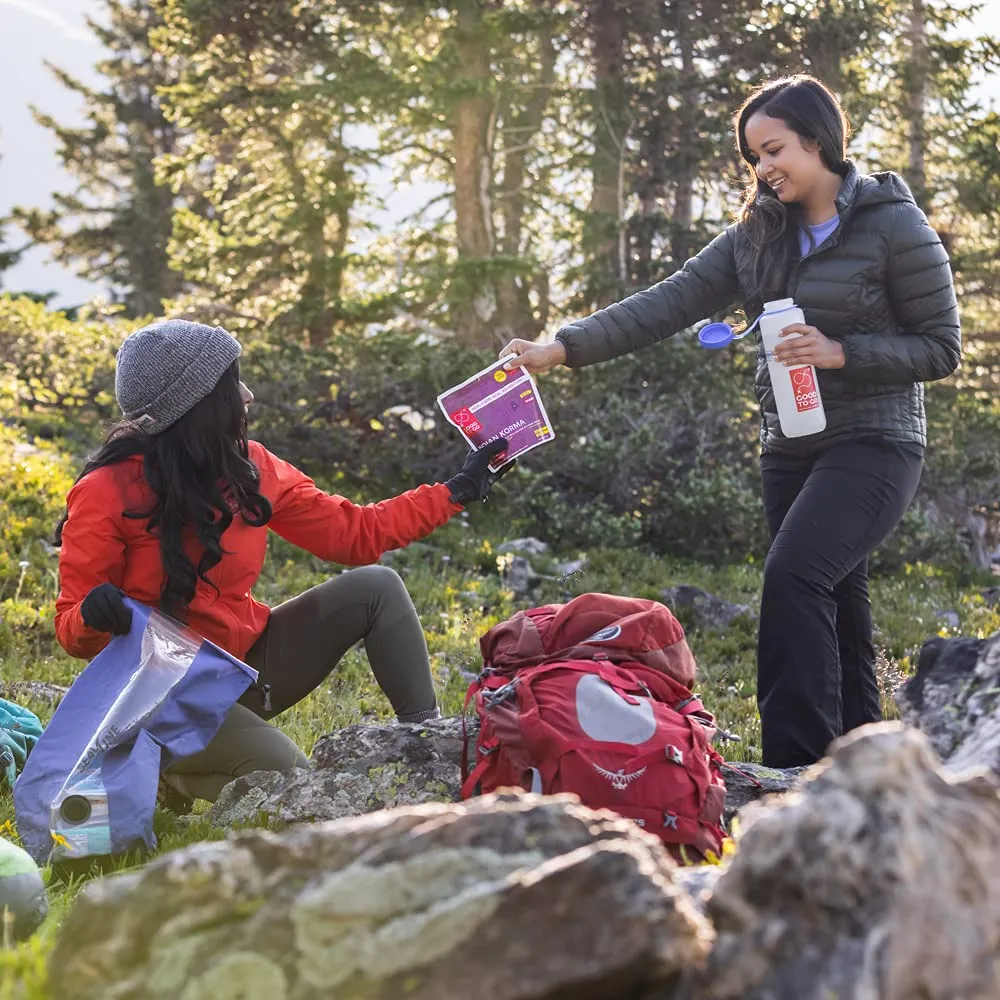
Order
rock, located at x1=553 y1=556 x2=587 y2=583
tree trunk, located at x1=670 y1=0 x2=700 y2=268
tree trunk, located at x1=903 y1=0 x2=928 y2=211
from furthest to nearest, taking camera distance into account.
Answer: tree trunk, located at x1=903 y1=0 x2=928 y2=211, tree trunk, located at x1=670 y1=0 x2=700 y2=268, rock, located at x1=553 y1=556 x2=587 y2=583

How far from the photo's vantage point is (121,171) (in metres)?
28.5

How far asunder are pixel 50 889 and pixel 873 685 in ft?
10.4

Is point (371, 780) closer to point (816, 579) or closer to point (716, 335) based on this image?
point (816, 579)

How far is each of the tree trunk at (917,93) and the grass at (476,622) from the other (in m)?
7.92

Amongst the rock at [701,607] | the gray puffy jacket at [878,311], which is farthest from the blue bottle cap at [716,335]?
the rock at [701,607]

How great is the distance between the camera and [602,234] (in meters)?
15.1

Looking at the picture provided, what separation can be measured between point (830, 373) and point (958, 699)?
69.0 inches

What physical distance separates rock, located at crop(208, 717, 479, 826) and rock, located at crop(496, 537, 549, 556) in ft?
19.6

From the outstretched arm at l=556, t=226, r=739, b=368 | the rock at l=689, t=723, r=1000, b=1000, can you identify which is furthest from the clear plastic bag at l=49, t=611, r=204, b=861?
the rock at l=689, t=723, r=1000, b=1000

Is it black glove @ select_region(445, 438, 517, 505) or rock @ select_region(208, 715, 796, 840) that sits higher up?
black glove @ select_region(445, 438, 517, 505)

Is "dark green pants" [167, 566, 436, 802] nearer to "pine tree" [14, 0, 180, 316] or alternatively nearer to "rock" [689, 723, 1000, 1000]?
"rock" [689, 723, 1000, 1000]

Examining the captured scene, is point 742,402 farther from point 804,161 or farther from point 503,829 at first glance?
point 503,829

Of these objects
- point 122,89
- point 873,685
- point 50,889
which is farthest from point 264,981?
point 122,89

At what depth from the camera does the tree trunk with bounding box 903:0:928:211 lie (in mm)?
17047
